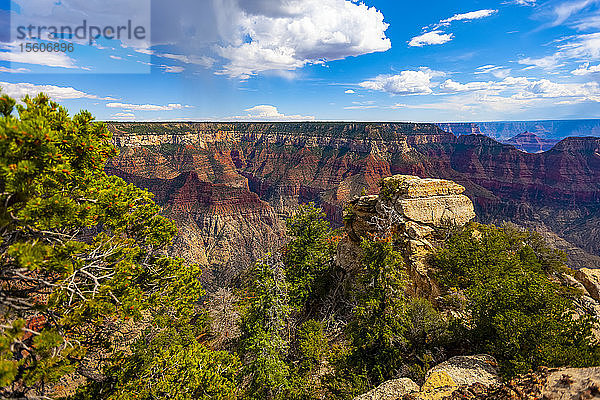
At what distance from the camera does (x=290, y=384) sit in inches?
494

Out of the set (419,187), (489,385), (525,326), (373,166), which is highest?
(373,166)

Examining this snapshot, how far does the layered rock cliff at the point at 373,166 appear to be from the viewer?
11481cm

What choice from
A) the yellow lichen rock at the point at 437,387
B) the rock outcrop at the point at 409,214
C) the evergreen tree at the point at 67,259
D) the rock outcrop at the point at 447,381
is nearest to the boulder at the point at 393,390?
the rock outcrop at the point at 447,381

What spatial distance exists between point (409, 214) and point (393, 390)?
15875 millimetres

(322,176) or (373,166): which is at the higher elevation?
(373,166)

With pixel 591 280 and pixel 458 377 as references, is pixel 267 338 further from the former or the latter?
pixel 591 280

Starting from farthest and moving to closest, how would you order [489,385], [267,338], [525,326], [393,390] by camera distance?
[267,338], [525,326], [393,390], [489,385]

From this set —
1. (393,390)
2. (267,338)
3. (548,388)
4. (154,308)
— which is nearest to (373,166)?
(267,338)

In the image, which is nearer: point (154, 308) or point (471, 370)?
point (471, 370)

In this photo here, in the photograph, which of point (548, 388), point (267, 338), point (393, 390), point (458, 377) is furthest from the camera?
point (267, 338)

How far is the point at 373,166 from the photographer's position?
141 meters

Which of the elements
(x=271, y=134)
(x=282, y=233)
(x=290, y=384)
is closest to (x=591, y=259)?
(x=282, y=233)

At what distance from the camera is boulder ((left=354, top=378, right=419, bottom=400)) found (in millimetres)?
8094

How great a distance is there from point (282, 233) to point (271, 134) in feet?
380
